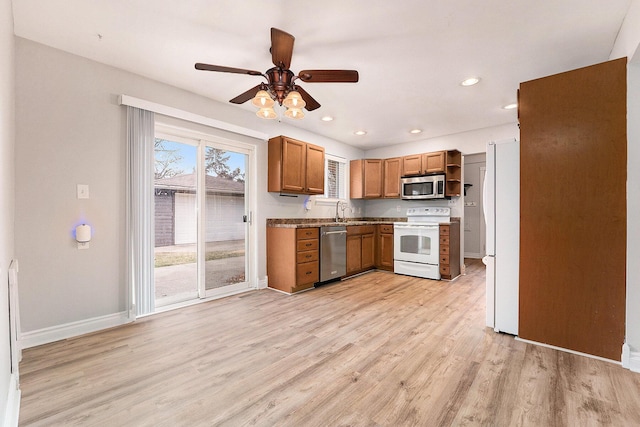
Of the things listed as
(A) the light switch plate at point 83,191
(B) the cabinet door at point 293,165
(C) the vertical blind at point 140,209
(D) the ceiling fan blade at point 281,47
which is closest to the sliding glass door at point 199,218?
(C) the vertical blind at point 140,209

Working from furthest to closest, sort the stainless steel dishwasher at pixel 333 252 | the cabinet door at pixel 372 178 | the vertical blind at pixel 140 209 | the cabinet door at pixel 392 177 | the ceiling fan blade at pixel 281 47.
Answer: the cabinet door at pixel 372 178
the cabinet door at pixel 392 177
the stainless steel dishwasher at pixel 333 252
the vertical blind at pixel 140 209
the ceiling fan blade at pixel 281 47

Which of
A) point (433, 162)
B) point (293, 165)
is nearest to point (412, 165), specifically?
point (433, 162)

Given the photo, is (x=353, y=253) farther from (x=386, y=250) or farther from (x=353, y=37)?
(x=353, y=37)

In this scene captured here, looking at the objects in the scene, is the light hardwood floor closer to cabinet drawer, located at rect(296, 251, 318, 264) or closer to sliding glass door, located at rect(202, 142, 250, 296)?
sliding glass door, located at rect(202, 142, 250, 296)

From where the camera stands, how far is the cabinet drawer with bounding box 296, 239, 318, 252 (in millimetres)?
3861

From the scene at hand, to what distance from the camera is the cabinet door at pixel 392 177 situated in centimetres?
544

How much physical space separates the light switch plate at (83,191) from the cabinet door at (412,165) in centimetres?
474

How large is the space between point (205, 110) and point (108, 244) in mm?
1875

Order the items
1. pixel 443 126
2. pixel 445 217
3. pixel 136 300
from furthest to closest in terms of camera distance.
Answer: pixel 445 217 < pixel 443 126 < pixel 136 300

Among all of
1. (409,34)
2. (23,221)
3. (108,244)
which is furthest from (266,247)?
(409,34)

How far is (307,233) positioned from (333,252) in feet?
2.14

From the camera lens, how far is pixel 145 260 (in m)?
2.88

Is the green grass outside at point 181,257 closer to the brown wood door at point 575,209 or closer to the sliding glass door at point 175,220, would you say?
the sliding glass door at point 175,220

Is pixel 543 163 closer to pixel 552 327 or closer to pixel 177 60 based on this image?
pixel 552 327
